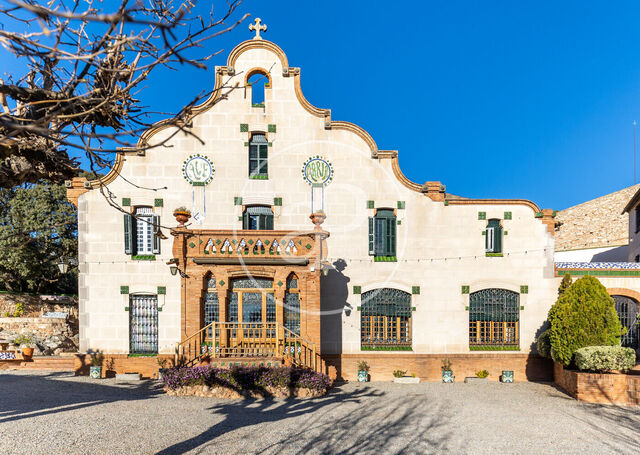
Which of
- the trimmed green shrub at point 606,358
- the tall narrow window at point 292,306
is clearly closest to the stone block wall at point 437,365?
the tall narrow window at point 292,306

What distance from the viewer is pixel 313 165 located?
50.8ft

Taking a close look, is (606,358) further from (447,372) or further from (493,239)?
(493,239)

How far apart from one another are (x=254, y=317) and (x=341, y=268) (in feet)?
12.6

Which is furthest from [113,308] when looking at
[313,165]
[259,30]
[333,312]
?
[259,30]

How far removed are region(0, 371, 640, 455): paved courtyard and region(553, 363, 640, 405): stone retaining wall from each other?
66 centimetres

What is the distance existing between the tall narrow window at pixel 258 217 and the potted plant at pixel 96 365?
7491 mm

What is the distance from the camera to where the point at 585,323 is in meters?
13.5

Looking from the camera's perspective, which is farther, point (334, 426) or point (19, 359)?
point (19, 359)

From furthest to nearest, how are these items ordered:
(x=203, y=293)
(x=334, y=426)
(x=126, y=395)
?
(x=203, y=293) < (x=126, y=395) < (x=334, y=426)

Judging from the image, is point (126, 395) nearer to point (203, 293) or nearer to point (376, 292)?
point (203, 293)

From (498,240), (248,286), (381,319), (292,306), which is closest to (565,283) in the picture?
(498,240)

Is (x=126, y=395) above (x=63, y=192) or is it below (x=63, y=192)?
below

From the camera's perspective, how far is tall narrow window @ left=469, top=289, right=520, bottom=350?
51.1 ft

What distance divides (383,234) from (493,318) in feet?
18.3
